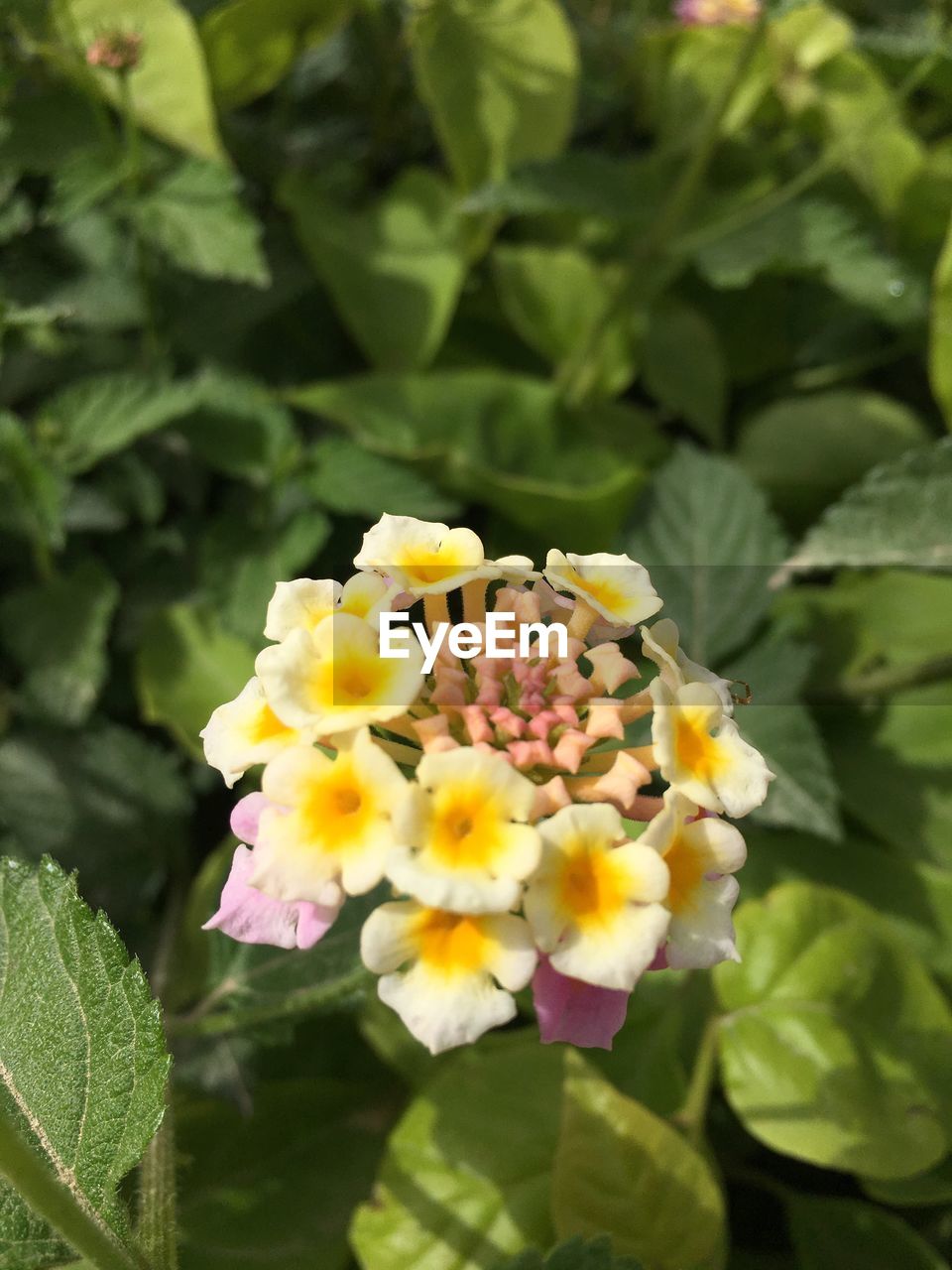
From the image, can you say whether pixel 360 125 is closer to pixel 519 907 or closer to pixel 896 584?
pixel 896 584

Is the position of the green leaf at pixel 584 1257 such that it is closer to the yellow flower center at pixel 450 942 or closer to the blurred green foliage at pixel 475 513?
the blurred green foliage at pixel 475 513

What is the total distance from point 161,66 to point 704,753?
2.73 ft

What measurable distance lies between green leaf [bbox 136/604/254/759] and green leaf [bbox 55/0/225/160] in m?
0.43

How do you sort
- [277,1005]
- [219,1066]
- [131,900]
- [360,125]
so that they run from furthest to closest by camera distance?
[360,125], [131,900], [219,1066], [277,1005]

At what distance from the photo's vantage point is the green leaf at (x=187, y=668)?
886mm

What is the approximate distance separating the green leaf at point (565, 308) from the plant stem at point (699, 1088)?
67 cm

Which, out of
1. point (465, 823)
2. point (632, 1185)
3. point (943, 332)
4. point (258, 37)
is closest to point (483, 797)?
point (465, 823)

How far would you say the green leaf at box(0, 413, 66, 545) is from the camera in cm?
83

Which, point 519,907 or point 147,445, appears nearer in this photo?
→ point 519,907

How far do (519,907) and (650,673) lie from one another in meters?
0.41

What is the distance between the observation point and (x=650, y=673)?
2.80 ft

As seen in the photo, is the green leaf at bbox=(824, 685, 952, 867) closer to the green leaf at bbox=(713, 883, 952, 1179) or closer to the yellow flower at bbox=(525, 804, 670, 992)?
the green leaf at bbox=(713, 883, 952, 1179)

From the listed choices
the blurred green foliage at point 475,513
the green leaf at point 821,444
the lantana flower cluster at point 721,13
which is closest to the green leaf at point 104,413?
the blurred green foliage at point 475,513

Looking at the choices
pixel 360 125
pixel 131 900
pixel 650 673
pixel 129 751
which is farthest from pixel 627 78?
pixel 131 900
